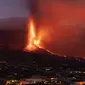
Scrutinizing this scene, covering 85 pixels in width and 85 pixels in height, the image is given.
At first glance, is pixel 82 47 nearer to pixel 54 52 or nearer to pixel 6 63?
pixel 54 52

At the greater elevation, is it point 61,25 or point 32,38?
point 61,25

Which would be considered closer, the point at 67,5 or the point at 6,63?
the point at 6,63

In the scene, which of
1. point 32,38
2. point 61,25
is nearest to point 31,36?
point 32,38

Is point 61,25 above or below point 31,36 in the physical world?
above

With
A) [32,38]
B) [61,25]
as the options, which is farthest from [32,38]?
[61,25]

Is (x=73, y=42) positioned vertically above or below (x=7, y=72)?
above

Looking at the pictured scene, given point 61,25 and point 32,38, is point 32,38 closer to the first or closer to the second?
point 32,38

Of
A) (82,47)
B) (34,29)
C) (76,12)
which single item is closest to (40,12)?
(34,29)

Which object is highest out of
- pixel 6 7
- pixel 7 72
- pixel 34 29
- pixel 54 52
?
pixel 6 7
